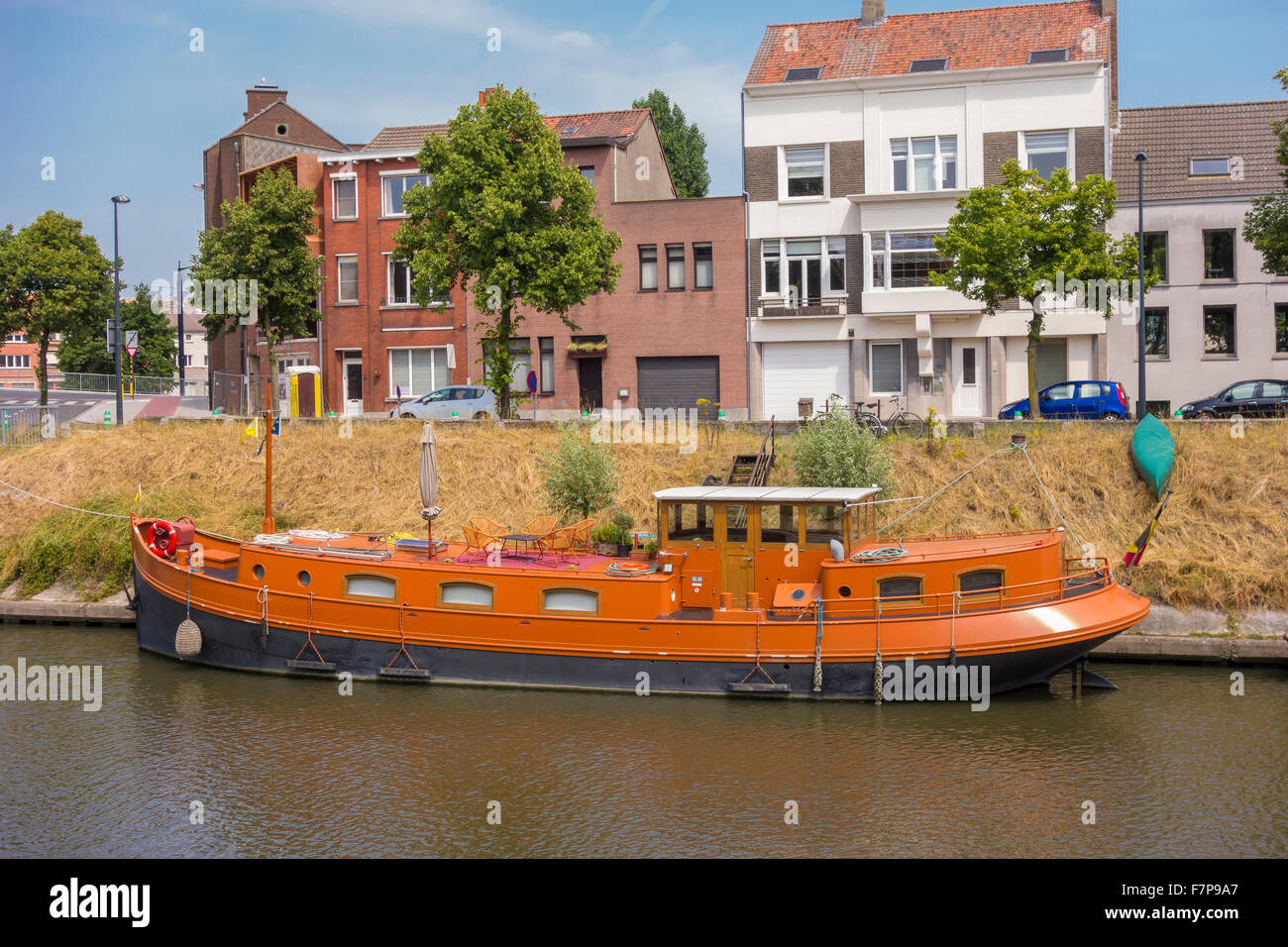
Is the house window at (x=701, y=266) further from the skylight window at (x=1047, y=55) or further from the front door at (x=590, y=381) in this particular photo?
the skylight window at (x=1047, y=55)

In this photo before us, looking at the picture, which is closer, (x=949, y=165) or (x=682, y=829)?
(x=682, y=829)

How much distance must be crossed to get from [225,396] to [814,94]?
27016 mm

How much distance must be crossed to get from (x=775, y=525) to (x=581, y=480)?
7.43 meters

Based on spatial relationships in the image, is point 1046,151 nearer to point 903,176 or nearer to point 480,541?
point 903,176

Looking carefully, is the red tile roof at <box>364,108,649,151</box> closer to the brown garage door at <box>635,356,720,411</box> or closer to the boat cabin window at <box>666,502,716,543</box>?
the brown garage door at <box>635,356,720,411</box>

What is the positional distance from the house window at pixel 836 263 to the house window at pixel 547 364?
35.6 feet

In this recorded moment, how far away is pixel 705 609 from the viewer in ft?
63.7

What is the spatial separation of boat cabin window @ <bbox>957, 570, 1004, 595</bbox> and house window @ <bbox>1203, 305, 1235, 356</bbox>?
2627 centimetres

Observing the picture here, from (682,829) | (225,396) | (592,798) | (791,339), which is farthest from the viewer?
(225,396)

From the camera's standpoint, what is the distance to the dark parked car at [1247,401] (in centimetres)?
3136

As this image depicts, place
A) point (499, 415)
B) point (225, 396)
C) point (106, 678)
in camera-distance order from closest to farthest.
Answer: point (106, 678), point (499, 415), point (225, 396)
